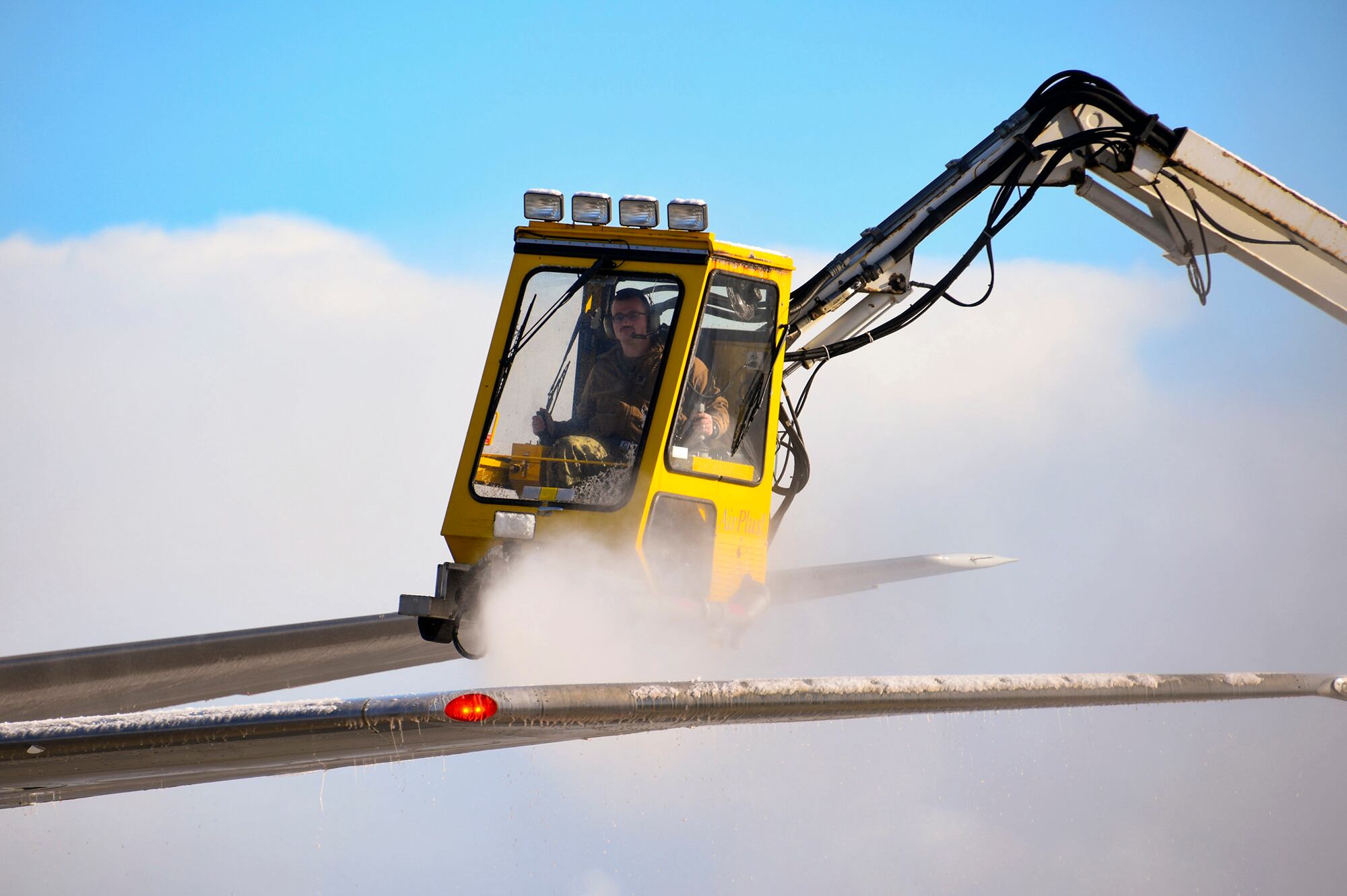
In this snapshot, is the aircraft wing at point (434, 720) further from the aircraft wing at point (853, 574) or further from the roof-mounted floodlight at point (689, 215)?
the aircraft wing at point (853, 574)

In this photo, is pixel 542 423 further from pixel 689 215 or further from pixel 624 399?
pixel 689 215

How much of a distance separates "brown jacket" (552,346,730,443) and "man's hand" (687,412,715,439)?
35 mm

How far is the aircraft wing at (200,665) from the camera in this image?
756 centimetres


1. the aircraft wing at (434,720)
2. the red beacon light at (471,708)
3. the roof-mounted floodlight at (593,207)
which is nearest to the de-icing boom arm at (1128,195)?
the roof-mounted floodlight at (593,207)

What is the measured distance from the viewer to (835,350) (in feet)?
27.3

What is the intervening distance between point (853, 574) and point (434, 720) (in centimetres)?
624

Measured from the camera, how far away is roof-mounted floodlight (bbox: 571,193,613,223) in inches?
270

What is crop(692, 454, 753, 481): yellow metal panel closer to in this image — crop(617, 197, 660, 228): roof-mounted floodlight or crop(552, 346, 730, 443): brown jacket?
crop(552, 346, 730, 443): brown jacket

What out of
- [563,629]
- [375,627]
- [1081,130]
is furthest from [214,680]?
[1081,130]

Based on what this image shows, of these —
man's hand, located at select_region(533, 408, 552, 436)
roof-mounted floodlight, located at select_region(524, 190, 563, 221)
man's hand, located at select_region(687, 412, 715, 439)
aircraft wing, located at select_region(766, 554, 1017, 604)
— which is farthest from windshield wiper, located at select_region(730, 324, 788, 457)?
aircraft wing, located at select_region(766, 554, 1017, 604)

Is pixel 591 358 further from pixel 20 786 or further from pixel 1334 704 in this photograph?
pixel 1334 704

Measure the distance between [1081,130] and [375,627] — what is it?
5356 millimetres

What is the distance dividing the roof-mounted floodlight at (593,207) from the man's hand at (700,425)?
3.77 ft

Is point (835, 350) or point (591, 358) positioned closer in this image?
point (591, 358)
